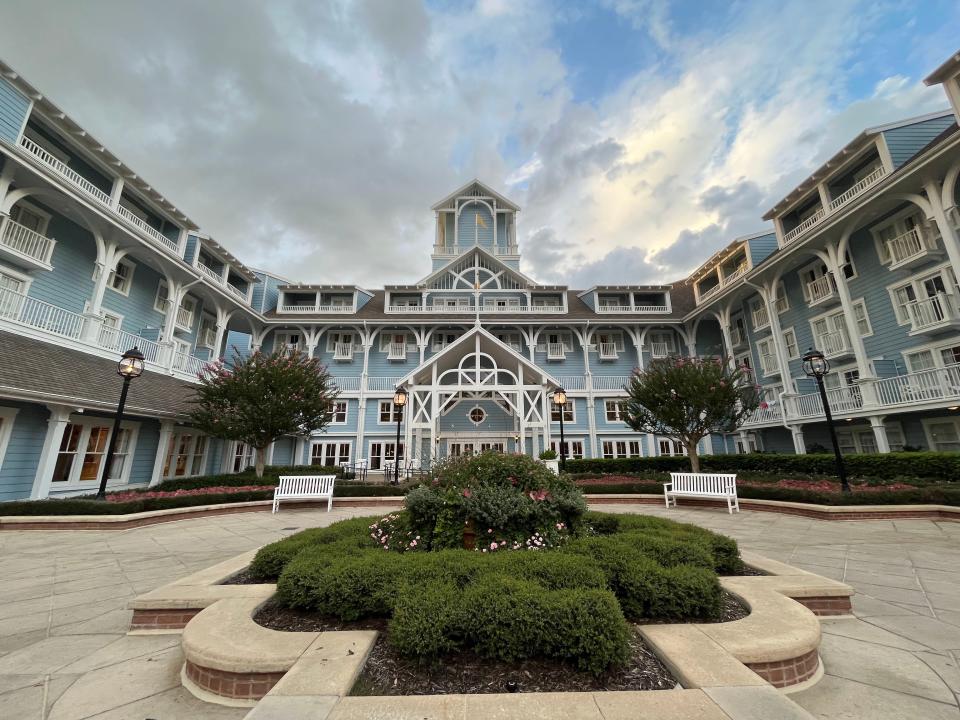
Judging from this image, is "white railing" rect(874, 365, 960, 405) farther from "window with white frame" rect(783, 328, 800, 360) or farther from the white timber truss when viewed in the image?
the white timber truss

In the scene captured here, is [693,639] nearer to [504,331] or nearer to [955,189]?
[955,189]

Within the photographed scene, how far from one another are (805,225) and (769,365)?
7412 millimetres

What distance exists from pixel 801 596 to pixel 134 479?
2121 cm

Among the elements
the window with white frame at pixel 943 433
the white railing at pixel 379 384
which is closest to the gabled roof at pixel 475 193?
the white railing at pixel 379 384

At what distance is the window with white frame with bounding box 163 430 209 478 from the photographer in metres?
17.9

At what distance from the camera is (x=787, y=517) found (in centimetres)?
998

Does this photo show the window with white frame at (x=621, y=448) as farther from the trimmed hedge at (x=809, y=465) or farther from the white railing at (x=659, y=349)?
the white railing at (x=659, y=349)

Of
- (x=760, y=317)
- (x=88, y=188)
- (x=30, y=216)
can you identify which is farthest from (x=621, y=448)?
(x=30, y=216)

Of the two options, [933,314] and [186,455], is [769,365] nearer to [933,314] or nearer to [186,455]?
[933,314]

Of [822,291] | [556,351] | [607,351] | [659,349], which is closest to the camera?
[822,291]

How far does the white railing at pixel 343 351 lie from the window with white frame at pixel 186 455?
324 inches

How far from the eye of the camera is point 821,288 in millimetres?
18969

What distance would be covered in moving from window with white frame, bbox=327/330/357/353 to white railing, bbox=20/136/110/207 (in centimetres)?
1253

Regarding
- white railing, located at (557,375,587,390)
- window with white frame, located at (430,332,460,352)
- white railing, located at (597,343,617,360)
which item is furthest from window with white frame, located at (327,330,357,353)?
white railing, located at (597,343,617,360)
